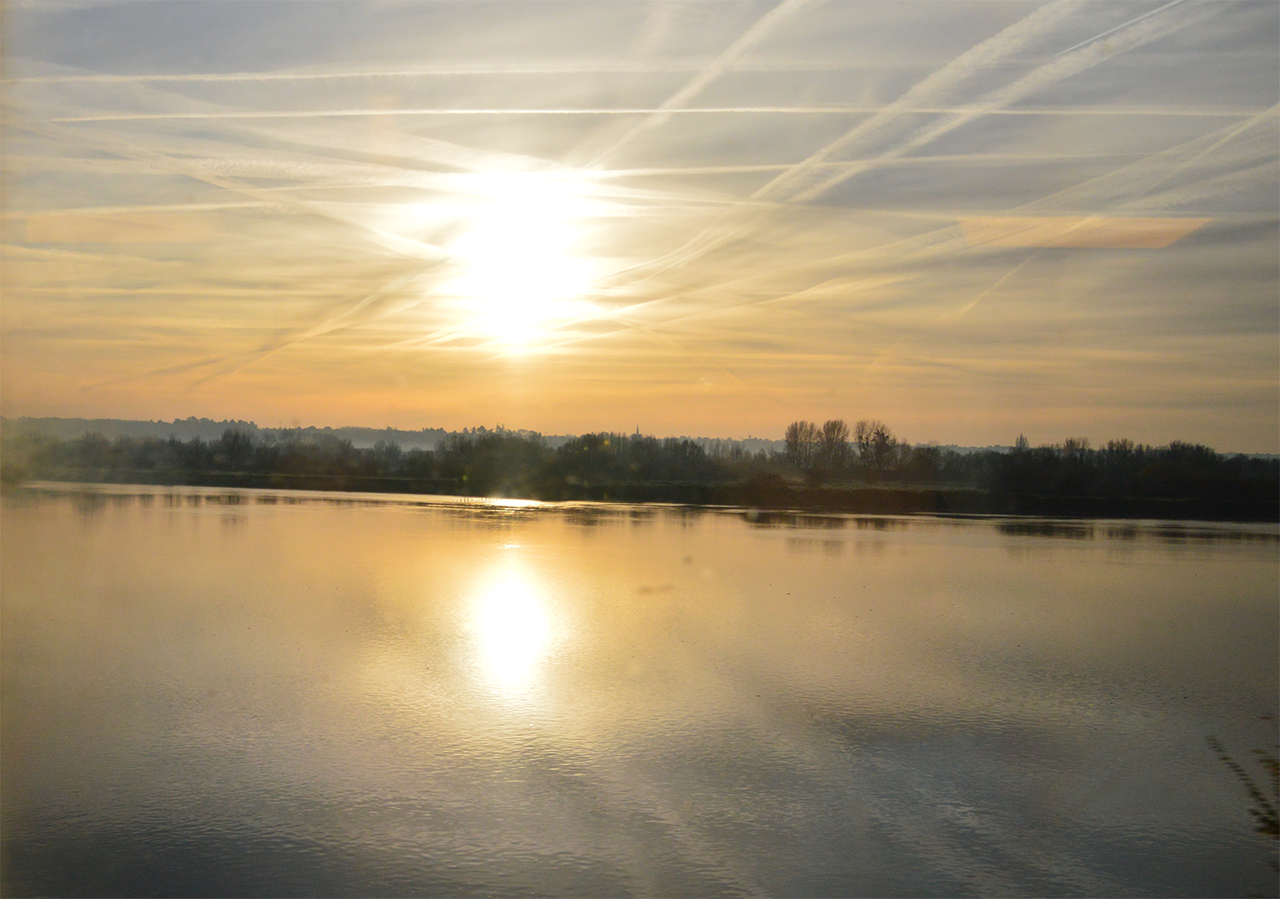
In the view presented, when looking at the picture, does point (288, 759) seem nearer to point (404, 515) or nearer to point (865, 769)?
point (865, 769)

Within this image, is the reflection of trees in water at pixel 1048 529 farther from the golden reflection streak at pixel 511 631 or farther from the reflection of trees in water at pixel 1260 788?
the reflection of trees in water at pixel 1260 788

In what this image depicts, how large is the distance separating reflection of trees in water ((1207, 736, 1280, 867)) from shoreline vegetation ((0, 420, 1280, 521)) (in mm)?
26804

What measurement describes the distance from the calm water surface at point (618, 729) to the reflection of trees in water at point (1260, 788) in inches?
3.7

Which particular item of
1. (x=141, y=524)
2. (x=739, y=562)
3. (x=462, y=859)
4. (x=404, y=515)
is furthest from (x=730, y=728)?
(x=404, y=515)

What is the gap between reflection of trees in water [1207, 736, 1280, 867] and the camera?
18.8 feet

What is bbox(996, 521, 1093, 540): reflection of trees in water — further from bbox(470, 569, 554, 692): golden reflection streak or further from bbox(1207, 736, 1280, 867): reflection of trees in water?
bbox(1207, 736, 1280, 867): reflection of trees in water

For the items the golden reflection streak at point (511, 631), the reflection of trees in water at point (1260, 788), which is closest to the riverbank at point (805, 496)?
the golden reflection streak at point (511, 631)

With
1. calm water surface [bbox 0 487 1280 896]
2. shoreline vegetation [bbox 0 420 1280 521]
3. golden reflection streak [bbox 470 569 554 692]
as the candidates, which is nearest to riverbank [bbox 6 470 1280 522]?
shoreline vegetation [bbox 0 420 1280 521]

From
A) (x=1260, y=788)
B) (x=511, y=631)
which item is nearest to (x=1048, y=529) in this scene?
(x=511, y=631)

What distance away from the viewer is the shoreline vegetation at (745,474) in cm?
3594

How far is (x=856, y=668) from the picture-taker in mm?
9203

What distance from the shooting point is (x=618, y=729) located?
7125 millimetres

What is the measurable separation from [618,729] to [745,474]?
127 ft

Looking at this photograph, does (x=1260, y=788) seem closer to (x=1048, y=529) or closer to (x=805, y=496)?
(x=1048, y=529)
